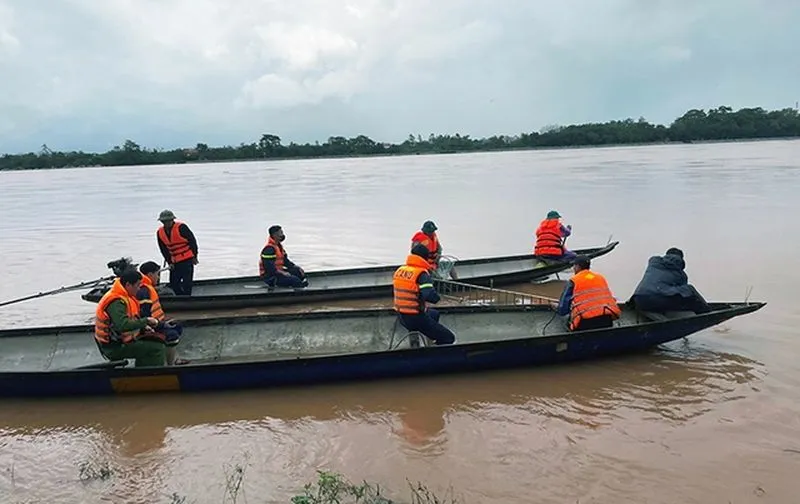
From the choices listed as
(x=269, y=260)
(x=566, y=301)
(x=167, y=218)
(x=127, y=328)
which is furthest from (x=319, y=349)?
(x=167, y=218)

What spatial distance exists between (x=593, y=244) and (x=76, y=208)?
26078 millimetres

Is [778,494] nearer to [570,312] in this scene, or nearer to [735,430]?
[735,430]

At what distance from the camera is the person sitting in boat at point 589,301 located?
24.7 feet

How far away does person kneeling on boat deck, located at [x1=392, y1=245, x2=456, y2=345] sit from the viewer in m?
7.42

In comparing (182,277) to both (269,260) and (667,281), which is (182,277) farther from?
(667,281)

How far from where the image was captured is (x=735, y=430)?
20.0ft

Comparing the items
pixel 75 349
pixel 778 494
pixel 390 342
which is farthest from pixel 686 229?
pixel 75 349

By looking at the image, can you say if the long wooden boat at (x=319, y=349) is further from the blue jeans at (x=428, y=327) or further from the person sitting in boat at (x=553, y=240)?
the person sitting in boat at (x=553, y=240)

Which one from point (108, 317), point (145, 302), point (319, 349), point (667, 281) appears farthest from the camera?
point (319, 349)

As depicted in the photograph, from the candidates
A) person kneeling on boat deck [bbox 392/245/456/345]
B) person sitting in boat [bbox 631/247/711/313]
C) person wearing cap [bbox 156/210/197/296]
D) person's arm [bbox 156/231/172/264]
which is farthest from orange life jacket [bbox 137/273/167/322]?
person sitting in boat [bbox 631/247/711/313]

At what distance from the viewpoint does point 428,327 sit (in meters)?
7.61

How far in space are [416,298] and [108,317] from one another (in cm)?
336

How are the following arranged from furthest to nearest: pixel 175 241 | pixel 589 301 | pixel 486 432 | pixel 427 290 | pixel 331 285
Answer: pixel 331 285 < pixel 175 241 < pixel 589 301 < pixel 427 290 < pixel 486 432

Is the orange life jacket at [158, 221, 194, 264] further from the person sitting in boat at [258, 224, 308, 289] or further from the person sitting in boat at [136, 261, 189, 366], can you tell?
the person sitting in boat at [136, 261, 189, 366]
